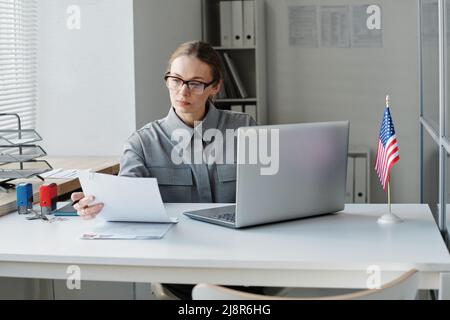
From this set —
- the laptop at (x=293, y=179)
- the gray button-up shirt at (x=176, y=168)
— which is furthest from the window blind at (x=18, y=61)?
the laptop at (x=293, y=179)

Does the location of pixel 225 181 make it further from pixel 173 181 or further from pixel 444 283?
pixel 444 283

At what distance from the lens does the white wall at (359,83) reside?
16.4 feet

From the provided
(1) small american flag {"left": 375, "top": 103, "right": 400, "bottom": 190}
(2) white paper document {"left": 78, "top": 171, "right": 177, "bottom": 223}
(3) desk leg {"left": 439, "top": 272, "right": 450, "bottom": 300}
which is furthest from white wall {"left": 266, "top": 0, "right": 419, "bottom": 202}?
(3) desk leg {"left": 439, "top": 272, "right": 450, "bottom": 300}

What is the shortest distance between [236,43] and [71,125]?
149cm

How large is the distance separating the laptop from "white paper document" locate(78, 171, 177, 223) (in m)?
0.19

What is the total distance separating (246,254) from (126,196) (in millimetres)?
466

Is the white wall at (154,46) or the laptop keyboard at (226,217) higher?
the white wall at (154,46)

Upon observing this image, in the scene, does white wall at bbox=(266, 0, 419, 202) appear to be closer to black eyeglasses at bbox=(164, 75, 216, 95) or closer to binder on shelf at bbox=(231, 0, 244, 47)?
binder on shelf at bbox=(231, 0, 244, 47)

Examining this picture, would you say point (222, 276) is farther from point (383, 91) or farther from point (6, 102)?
point (383, 91)

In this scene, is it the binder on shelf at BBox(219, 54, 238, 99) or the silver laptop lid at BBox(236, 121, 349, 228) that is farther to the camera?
the binder on shelf at BBox(219, 54, 238, 99)

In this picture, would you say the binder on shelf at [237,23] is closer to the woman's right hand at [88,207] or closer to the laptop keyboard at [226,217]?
the laptop keyboard at [226,217]

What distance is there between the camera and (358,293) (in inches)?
56.0

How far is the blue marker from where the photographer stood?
2.49m
